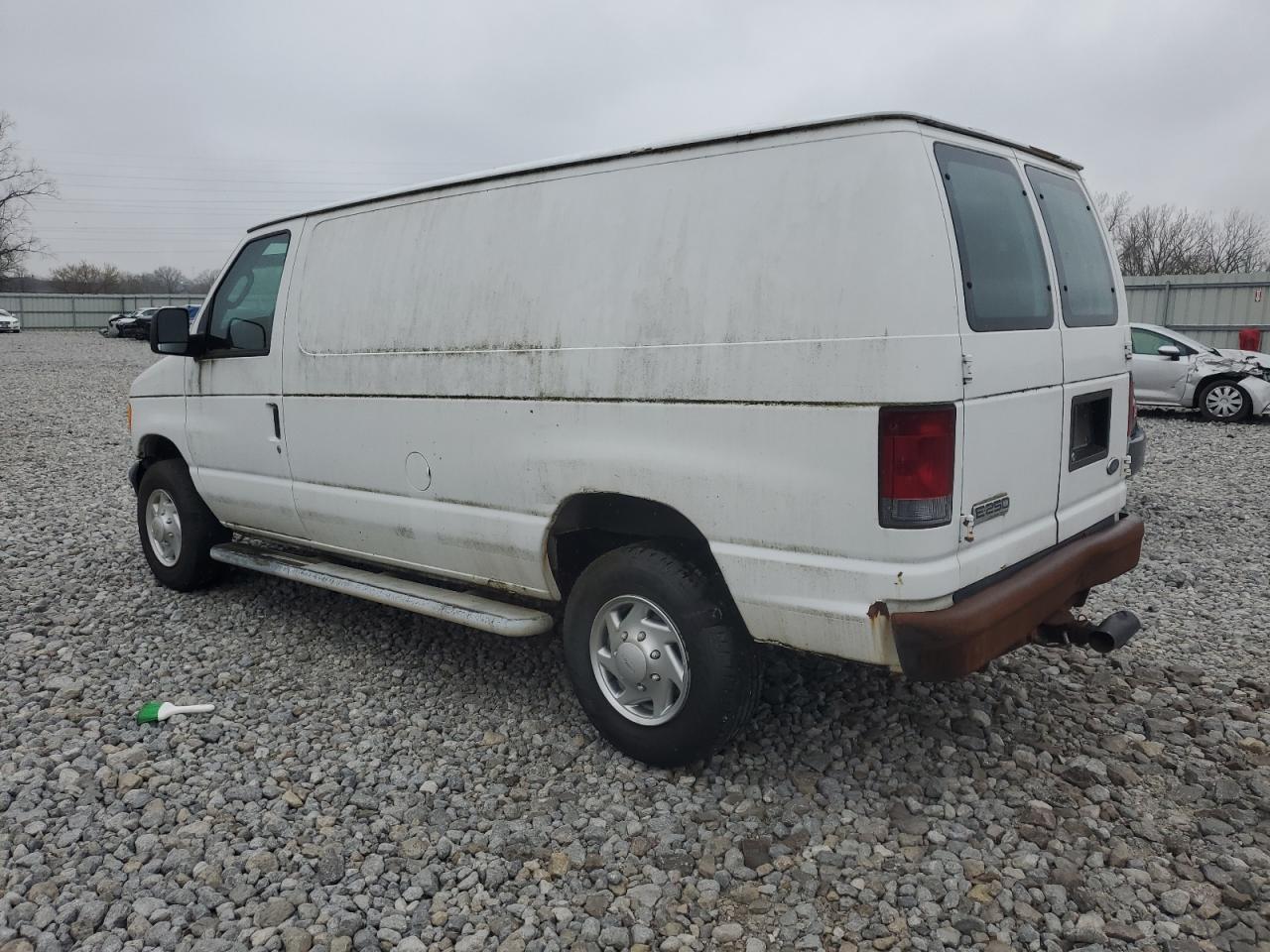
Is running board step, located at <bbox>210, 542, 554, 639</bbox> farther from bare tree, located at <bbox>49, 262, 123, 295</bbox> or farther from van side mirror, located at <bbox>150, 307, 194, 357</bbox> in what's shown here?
bare tree, located at <bbox>49, 262, 123, 295</bbox>

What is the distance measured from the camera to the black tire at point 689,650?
3352 millimetres

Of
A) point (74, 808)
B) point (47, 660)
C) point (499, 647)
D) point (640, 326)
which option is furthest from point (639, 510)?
point (47, 660)

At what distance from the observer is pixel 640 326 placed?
3.40 metres

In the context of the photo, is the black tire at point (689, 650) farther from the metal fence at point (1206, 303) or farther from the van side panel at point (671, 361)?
the metal fence at point (1206, 303)

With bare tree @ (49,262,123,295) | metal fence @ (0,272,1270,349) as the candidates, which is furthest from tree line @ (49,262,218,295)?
metal fence @ (0,272,1270,349)

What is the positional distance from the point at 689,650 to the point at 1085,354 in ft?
6.10

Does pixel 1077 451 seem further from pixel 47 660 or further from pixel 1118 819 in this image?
pixel 47 660

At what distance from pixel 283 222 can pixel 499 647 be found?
96.8 inches

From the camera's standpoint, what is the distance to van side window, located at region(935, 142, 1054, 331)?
304 cm

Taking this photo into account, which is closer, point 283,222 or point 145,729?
point 145,729

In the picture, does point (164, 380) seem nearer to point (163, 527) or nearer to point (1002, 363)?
point (163, 527)

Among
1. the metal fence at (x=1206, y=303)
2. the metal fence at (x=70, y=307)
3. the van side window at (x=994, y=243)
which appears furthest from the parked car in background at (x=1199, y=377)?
the metal fence at (x=70, y=307)

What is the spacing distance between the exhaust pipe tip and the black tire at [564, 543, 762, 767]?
4.01ft

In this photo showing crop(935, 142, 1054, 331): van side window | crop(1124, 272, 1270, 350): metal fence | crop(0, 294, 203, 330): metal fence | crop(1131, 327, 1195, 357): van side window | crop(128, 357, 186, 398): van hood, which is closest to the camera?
crop(935, 142, 1054, 331): van side window
